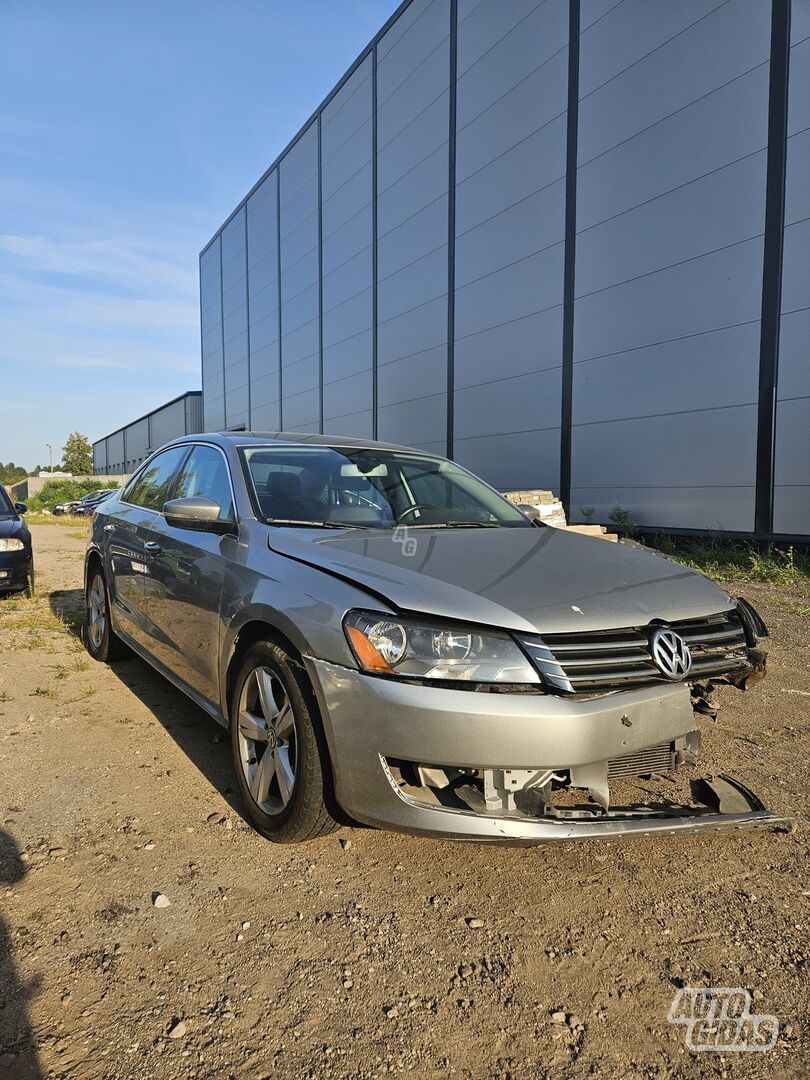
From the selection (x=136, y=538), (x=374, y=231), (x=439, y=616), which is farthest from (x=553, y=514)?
(x=374, y=231)

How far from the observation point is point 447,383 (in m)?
16.4

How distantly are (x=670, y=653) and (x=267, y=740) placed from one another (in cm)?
146

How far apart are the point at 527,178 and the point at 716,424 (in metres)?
7.03

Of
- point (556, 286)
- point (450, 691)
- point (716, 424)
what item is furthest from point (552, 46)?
point (450, 691)

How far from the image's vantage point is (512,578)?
2330mm

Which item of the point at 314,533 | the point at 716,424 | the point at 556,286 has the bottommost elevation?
the point at 314,533

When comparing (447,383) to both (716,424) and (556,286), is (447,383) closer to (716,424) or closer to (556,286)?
(556,286)

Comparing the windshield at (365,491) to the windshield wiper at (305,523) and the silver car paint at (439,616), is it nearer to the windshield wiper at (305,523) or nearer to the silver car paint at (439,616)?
the windshield wiper at (305,523)

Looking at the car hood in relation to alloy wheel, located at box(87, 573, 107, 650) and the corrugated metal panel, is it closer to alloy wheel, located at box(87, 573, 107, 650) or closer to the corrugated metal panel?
alloy wheel, located at box(87, 573, 107, 650)

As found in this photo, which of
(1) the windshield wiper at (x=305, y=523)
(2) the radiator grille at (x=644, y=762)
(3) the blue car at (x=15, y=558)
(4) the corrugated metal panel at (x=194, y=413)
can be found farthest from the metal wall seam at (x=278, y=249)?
(2) the radiator grille at (x=644, y=762)

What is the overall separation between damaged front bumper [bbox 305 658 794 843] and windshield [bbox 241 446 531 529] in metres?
1.06

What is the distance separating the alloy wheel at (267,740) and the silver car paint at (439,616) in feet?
0.69

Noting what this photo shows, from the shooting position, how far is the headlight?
1.98 m

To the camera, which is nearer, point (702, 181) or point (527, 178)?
point (702, 181)
